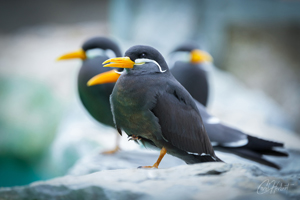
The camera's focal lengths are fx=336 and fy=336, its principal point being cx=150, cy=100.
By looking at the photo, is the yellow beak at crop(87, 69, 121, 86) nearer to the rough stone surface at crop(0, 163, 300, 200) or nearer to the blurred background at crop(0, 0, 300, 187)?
the rough stone surface at crop(0, 163, 300, 200)

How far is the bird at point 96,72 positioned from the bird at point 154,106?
0.73m

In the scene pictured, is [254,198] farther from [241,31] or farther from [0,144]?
[241,31]

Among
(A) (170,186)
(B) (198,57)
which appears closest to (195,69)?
(B) (198,57)

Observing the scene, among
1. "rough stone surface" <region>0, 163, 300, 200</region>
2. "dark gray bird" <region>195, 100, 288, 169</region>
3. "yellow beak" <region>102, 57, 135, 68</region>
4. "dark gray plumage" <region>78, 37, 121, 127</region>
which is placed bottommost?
"dark gray bird" <region>195, 100, 288, 169</region>

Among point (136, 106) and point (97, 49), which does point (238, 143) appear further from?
point (97, 49)

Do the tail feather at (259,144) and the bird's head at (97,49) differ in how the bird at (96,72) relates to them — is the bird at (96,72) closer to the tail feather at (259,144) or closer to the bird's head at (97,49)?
the bird's head at (97,49)

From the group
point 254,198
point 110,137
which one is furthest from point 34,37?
point 254,198

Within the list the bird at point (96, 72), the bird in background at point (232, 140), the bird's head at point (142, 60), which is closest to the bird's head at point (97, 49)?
the bird at point (96, 72)

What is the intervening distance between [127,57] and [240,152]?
97cm

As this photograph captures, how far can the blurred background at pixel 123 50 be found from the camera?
12.4 ft

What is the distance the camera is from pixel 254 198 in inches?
46.1

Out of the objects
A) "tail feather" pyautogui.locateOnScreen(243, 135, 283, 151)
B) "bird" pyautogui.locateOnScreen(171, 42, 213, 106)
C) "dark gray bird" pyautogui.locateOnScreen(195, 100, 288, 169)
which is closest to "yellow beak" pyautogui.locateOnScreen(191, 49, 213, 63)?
"bird" pyautogui.locateOnScreen(171, 42, 213, 106)

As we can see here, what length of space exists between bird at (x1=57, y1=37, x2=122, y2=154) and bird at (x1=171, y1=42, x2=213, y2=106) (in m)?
0.71

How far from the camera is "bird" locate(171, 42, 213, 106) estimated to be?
111 inches
